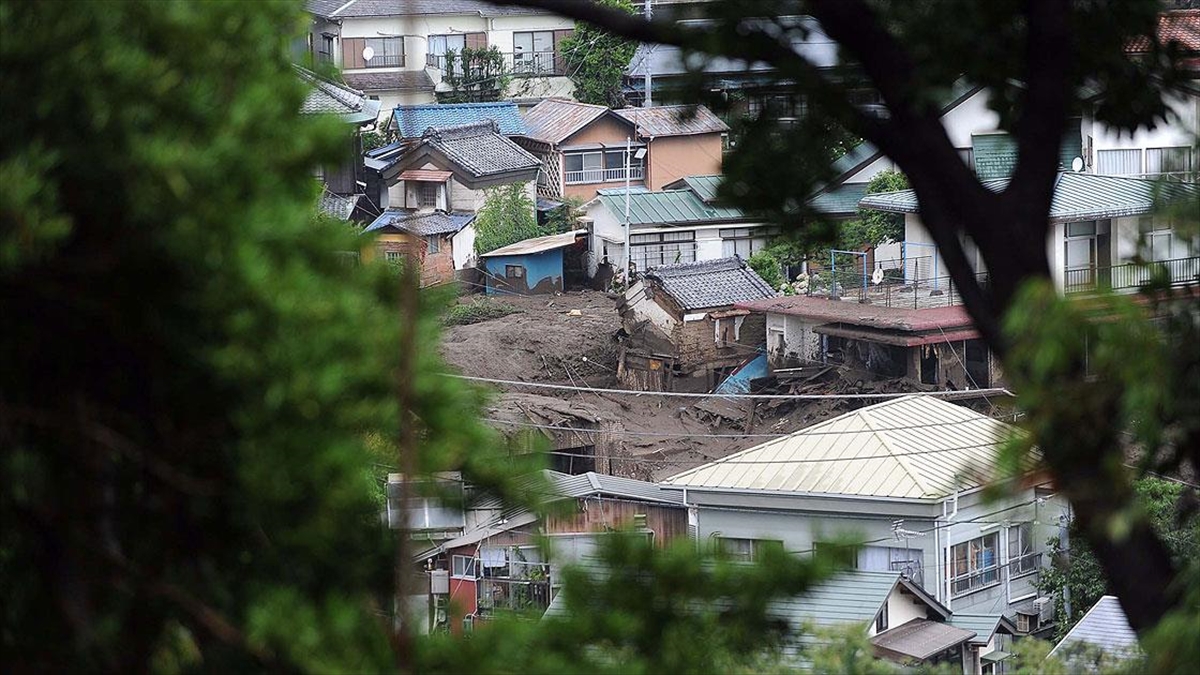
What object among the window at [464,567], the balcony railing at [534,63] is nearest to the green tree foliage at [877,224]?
the window at [464,567]

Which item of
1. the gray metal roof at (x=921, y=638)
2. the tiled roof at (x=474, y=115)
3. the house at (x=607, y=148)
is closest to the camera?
the gray metal roof at (x=921, y=638)

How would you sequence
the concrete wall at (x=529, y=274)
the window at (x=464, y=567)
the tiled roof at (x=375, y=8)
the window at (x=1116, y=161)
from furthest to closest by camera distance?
the tiled roof at (x=375, y=8)
the concrete wall at (x=529, y=274)
the window at (x=1116, y=161)
the window at (x=464, y=567)

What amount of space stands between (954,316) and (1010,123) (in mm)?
16139

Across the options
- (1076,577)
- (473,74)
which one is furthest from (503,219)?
(1076,577)

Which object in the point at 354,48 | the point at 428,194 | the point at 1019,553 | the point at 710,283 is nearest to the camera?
the point at 1019,553

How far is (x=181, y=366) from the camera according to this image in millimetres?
1587

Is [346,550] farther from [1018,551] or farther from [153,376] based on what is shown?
[1018,551]

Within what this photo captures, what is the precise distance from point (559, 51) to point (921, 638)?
19473 millimetres

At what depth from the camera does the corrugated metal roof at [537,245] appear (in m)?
22.2

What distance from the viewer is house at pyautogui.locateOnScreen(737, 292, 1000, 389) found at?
17.4 metres

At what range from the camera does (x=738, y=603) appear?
1.78m

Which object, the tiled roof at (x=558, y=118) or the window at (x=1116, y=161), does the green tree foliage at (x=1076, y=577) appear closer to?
the window at (x=1116, y=161)

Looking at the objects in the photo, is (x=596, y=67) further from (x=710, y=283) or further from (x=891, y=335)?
(x=891, y=335)

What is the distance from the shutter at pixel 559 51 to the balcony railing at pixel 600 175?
3.99 meters
